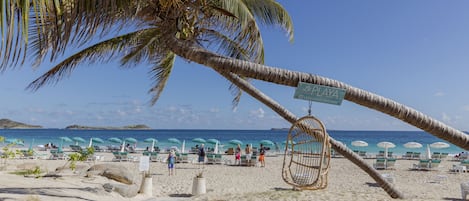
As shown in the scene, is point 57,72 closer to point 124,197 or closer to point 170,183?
point 124,197

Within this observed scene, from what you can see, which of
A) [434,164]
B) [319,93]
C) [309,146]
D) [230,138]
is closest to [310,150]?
[309,146]

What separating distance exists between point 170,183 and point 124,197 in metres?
3.20

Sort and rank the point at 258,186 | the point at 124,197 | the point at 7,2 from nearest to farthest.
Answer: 1. the point at 7,2
2. the point at 124,197
3. the point at 258,186

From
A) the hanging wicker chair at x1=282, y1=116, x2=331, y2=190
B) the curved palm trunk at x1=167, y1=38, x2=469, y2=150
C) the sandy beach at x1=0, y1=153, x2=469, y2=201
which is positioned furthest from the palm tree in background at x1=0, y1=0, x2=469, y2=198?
the sandy beach at x1=0, y1=153, x2=469, y2=201

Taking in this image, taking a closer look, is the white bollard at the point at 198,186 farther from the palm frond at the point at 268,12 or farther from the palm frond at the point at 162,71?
the palm frond at the point at 268,12

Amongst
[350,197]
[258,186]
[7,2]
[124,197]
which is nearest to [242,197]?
[350,197]

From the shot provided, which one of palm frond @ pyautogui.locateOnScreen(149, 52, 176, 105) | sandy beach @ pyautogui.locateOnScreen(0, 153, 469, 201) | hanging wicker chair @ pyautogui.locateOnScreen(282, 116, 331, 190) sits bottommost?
sandy beach @ pyautogui.locateOnScreen(0, 153, 469, 201)

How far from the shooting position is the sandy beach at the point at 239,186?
6.41m

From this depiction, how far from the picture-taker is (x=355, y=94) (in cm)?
336

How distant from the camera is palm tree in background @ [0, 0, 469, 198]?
254 centimetres

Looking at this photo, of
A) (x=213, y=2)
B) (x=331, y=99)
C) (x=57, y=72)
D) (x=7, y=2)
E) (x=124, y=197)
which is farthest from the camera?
(x=124, y=197)

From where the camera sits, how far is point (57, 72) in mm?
5566

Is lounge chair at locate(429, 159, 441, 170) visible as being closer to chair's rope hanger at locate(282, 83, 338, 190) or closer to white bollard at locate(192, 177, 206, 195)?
chair's rope hanger at locate(282, 83, 338, 190)

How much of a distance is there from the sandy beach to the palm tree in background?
230 cm
